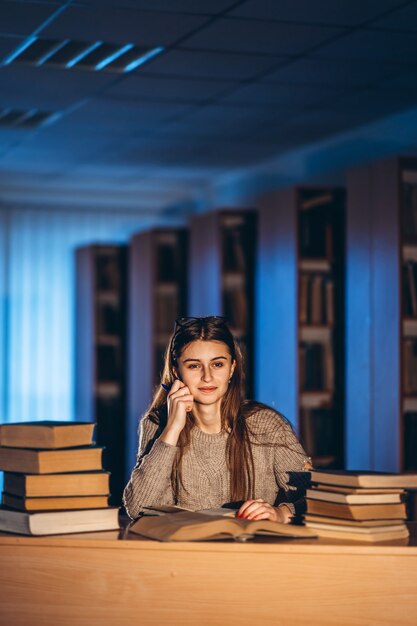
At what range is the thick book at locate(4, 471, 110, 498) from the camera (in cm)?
244

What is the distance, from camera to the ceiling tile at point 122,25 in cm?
437

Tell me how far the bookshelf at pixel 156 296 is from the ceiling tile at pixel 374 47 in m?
3.47

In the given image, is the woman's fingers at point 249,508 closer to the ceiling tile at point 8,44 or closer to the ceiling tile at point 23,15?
the ceiling tile at point 23,15

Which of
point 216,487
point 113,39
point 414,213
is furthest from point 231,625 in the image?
point 414,213

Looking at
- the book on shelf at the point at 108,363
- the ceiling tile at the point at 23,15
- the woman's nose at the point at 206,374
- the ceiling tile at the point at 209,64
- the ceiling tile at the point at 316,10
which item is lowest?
the woman's nose at the point at 206,374

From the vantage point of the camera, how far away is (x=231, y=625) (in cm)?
237

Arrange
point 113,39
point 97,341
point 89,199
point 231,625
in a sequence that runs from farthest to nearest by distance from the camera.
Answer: point 89,199, point 97,341, point 113,39, point 231,625

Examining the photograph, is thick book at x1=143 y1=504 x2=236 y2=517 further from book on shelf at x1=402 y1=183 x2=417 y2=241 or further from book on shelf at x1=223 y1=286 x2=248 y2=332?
book on shelf at x1=223 y1=286 x2=248 y2=332

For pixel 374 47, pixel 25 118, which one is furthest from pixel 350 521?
pixel 25 118

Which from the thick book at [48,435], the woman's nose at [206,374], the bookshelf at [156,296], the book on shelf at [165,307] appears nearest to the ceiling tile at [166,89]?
the bookshelf at [156,296]

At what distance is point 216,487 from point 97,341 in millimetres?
6248

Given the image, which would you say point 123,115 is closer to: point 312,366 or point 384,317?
point 312,366

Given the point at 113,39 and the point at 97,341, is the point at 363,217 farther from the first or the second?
the point at 97,341

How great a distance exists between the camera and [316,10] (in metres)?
4.29
